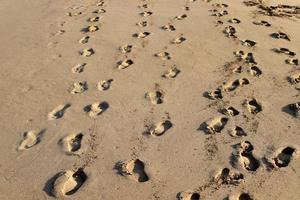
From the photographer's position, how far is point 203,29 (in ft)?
17.5

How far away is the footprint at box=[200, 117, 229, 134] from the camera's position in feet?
11.7

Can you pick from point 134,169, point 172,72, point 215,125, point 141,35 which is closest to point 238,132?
point 215,125

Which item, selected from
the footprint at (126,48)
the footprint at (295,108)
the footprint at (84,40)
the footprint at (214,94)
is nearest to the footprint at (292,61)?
the footprint at (295,108)

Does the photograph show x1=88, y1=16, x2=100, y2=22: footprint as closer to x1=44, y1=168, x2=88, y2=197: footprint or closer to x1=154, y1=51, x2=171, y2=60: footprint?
x1=154, y1=51, x2=171, y2=60: footprint

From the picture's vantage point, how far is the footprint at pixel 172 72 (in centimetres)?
444

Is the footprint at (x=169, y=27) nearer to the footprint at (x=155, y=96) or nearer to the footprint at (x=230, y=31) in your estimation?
the footprint at (x=230, y=31)

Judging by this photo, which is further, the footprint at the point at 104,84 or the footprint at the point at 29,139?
the footprint at the point at 104,84

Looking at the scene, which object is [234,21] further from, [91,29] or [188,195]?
[188,195]

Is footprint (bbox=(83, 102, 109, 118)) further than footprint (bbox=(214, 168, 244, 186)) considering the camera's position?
Yes

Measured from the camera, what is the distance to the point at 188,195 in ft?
9.80

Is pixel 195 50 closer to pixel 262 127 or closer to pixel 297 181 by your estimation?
pixel 262 127

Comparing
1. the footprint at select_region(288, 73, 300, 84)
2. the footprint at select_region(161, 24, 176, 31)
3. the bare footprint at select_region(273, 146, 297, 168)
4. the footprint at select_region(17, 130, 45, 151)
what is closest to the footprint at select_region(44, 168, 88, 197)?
the footprint at select_region(17, 130, 45, 151)

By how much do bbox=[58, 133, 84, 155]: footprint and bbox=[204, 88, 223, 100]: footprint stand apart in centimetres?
126

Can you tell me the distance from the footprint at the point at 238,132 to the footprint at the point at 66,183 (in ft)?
4.14
